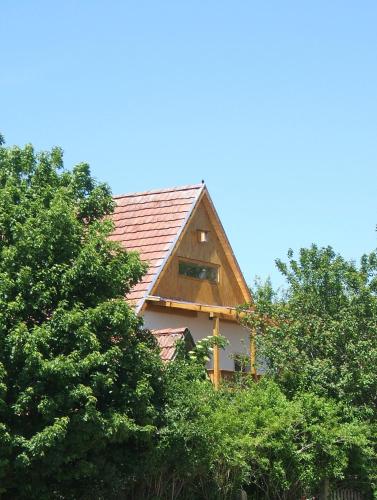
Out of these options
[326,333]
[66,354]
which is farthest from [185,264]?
[66,354]

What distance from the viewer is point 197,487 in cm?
1850

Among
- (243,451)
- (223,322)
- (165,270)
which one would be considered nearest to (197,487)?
(243,451)

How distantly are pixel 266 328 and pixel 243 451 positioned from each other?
528 cm

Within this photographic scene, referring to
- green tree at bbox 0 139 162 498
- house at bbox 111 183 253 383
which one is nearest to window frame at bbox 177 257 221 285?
house at bbox 111 183 253 383

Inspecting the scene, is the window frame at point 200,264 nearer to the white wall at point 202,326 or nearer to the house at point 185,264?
the house at point 185,264

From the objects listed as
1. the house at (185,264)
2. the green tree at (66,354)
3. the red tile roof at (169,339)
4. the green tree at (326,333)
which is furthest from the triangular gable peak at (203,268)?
the green tree at (66,354)

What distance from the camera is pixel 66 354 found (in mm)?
14883

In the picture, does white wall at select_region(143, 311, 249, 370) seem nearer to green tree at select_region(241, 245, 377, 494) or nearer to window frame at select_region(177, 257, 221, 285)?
window frame at select_region(177, 257, 221, 285)

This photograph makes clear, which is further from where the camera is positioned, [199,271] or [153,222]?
[199,271]

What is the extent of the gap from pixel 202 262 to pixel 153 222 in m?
2.01

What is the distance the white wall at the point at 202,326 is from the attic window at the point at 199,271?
3.92 feet

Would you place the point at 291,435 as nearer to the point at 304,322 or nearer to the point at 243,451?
the point at 243,451

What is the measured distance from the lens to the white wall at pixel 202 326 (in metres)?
27.6

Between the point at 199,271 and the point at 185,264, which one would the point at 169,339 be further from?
the point at 199,271
